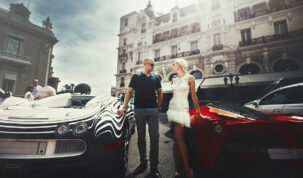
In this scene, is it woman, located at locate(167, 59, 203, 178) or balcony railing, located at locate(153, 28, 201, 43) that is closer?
woman, located at locate(167, 59, 203, 178)

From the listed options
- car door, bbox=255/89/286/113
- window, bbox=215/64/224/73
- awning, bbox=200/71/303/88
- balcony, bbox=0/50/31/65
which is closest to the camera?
car door, bbox=255/89/286/113

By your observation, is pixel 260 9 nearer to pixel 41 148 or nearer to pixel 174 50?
pixel 174 50

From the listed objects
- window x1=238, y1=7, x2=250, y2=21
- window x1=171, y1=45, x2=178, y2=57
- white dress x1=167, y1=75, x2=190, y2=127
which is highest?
window x1=238, y1=7, x2=250, y2=21

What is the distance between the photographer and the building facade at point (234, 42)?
11.6 meters

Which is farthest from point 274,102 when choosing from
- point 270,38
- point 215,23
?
point 215,23

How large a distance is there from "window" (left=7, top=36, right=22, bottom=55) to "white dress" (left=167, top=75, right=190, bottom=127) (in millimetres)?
19333

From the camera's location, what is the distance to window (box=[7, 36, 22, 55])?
13.6 meters

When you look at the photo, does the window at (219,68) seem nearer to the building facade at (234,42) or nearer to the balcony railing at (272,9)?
the building facade at (234,42)

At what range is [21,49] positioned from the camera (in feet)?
46.8


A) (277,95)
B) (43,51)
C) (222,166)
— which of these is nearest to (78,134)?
(222,166)

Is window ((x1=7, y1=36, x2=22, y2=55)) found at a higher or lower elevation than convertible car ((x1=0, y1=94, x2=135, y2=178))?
higher

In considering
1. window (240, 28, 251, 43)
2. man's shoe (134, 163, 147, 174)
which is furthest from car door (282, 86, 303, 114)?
window (240, 28, 251, 43)

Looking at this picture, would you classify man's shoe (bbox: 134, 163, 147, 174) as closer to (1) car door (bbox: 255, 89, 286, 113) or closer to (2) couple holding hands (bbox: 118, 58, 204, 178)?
(2) couple holding hands (bbox: 118, 58, 204, 178)

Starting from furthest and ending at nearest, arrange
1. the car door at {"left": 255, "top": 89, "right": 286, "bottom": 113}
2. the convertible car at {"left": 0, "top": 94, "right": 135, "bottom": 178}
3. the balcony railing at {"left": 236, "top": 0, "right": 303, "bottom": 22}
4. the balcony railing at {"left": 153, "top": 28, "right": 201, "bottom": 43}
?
the balcony railing at {"left": 153, "top": 28, "right": 201, "bottom": 43}
the balcony railing at {"left": 236, "top": 0, "right": 303, "bottom": 22}
the car door at {"left": 255, "top": 89, "right": 286, "bottom": 113}
the convertible car at {"left": 0, "top": 94, "right": 135, "bottom": 178}
